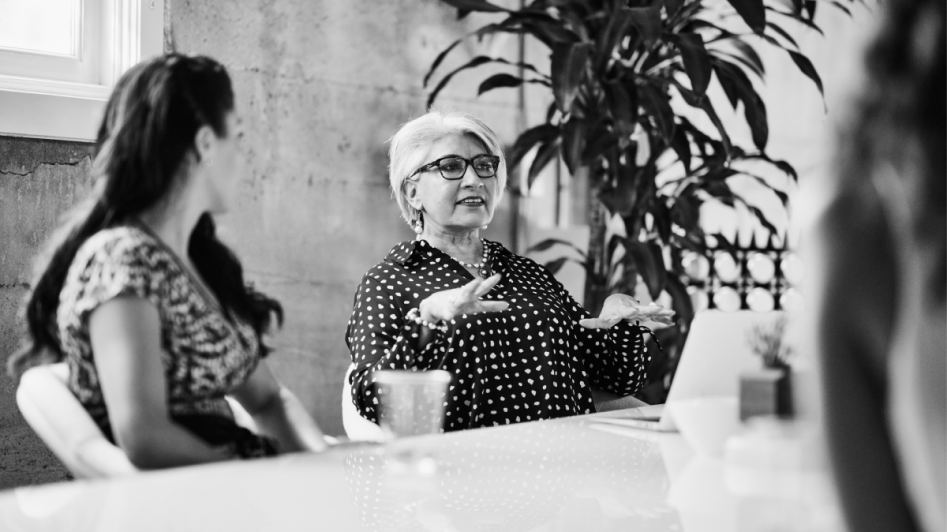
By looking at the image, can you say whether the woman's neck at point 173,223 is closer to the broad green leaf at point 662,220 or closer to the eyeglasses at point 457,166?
the eyeglasses at point 457,166

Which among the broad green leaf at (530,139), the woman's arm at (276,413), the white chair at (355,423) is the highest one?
the broad green leaf at (530,139)

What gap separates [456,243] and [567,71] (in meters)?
0.76

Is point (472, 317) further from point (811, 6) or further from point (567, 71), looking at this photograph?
point (811, 6)

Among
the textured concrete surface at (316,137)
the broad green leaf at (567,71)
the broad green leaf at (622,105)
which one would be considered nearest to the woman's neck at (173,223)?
the textured concrete surface at (316,137)

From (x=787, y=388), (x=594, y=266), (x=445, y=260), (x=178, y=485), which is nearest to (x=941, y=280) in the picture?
(x=787, y=388)

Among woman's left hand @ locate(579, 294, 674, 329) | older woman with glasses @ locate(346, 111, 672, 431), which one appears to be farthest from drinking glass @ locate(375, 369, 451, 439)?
woman's left hand @ locate(579, 294, 674, 329)

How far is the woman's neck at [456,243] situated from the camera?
254cm

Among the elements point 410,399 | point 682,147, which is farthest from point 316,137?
point 410,399

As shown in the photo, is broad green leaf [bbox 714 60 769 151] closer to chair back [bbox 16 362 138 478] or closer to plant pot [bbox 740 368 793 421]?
plant pot [bbox 740 368 793 421]

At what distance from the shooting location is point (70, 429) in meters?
1.30

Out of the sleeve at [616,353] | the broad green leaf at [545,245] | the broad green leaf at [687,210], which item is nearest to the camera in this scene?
the sleeve at [616,353]

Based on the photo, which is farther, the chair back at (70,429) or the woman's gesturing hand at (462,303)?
the woman's gesturing hand at (462,303)

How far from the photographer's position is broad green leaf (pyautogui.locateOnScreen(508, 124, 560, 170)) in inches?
125

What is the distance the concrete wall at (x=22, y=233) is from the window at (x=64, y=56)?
0.06 metres
